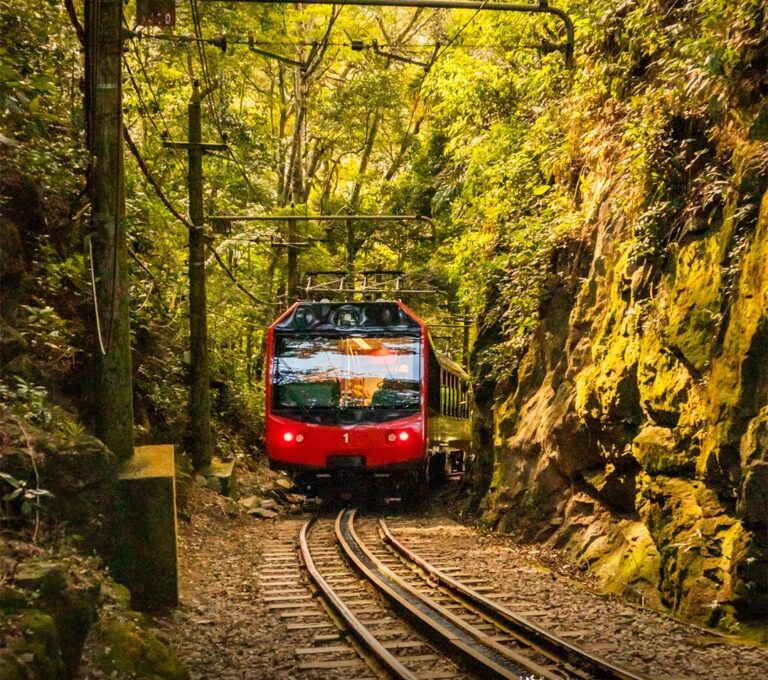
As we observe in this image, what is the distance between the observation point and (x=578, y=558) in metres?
10.9

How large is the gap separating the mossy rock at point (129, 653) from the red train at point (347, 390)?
8.67m

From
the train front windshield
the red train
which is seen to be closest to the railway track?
the red train

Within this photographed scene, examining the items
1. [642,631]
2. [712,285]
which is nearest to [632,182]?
[712,285]

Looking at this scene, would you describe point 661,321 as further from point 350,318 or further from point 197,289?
point 197,289

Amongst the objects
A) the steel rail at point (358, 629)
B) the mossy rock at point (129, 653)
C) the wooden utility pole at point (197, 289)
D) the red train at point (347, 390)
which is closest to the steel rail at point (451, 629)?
the steel rail at point (358, 629)

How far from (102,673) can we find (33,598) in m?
0.67

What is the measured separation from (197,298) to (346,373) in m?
2.76

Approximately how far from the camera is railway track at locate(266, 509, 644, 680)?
6.52 m

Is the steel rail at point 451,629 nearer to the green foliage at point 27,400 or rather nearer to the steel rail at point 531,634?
the steel rail at point 531,634

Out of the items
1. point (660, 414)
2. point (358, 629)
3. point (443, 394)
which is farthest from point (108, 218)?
point (443, 394)

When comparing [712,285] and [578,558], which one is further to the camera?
[578,558]

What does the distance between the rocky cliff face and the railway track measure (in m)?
1.62

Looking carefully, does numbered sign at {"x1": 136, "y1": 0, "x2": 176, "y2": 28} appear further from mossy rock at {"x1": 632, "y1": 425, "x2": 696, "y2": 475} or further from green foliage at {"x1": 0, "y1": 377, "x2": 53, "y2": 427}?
mossy rock at {"x1": 632, "y1": 425, "x2": 696, "y2": 475}

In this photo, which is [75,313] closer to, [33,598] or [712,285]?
[33,598]
